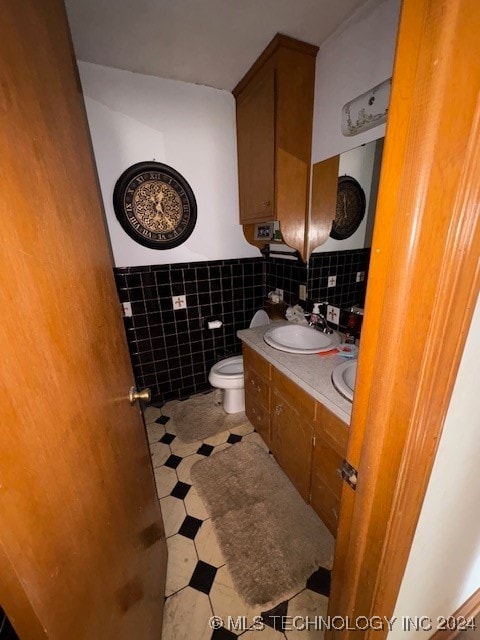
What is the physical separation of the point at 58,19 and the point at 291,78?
1.28 m

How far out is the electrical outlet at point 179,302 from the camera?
7.04 feet

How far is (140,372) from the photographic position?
2182mm

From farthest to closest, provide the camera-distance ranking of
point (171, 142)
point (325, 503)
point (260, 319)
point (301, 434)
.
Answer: point (260, 319)
point (171, 142)
point (301, 434)
point (325, 503)

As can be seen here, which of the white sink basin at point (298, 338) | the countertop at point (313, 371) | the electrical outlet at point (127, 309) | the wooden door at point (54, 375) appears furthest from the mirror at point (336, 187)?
the electrical outlet at point (127, 309)

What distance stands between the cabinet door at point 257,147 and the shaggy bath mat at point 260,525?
67.9 inches

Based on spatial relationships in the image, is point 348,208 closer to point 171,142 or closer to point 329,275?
point 329,275

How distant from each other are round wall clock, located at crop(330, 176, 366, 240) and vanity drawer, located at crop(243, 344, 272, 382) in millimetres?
935

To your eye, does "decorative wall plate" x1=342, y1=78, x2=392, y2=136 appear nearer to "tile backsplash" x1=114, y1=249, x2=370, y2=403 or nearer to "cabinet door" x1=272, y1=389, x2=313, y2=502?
"tile backsplash" x1=114, y1=249, x2=370, y2=403

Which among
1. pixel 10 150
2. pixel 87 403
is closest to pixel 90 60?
pixel 10 150

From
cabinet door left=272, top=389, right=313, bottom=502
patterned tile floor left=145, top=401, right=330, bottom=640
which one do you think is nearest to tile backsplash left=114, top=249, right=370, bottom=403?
cabinet door left=272, top=389, right=313, bottom=502

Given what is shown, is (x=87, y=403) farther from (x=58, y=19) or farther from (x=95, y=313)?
(x=58, y=19)

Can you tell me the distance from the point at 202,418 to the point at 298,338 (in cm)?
112

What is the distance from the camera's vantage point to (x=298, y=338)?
1755mm

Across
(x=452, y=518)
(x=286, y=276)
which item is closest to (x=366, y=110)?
(x=286, y=276)
